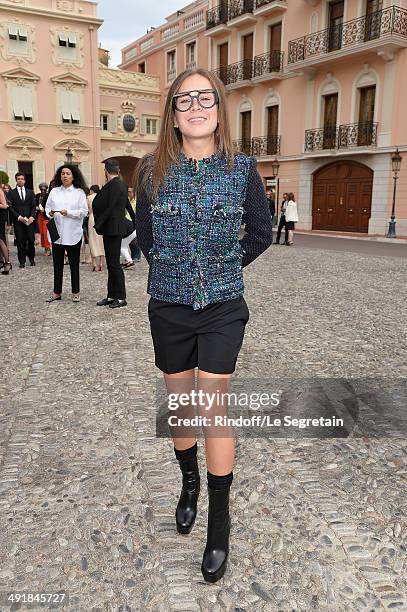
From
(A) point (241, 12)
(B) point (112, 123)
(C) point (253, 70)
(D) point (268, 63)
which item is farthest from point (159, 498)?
(B) point (112, 123)

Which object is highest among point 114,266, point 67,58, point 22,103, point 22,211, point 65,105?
point 67,58

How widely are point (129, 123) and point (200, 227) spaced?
113ft

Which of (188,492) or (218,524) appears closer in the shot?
(218,524)

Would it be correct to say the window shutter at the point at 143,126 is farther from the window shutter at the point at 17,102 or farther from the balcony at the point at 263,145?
the balcony at the point at 263,145

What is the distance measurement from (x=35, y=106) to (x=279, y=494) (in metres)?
32.1

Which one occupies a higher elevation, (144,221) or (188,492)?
(144,221)

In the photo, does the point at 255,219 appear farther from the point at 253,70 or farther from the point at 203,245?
the point at 253,70

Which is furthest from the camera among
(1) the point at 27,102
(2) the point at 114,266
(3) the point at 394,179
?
(1) the point at 27,102

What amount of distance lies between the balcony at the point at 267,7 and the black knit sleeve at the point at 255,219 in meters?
27.7

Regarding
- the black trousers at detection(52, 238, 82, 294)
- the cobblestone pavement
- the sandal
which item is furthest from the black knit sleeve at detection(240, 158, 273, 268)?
the sandal

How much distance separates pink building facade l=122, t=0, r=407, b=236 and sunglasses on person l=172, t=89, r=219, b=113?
21.5m

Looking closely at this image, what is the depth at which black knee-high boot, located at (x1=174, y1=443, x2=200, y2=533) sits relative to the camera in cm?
229

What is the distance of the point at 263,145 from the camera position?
2805 centimetres

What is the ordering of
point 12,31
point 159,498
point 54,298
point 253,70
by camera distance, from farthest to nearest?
point 12,31
point 253,70
point 54,298
point 159,498
